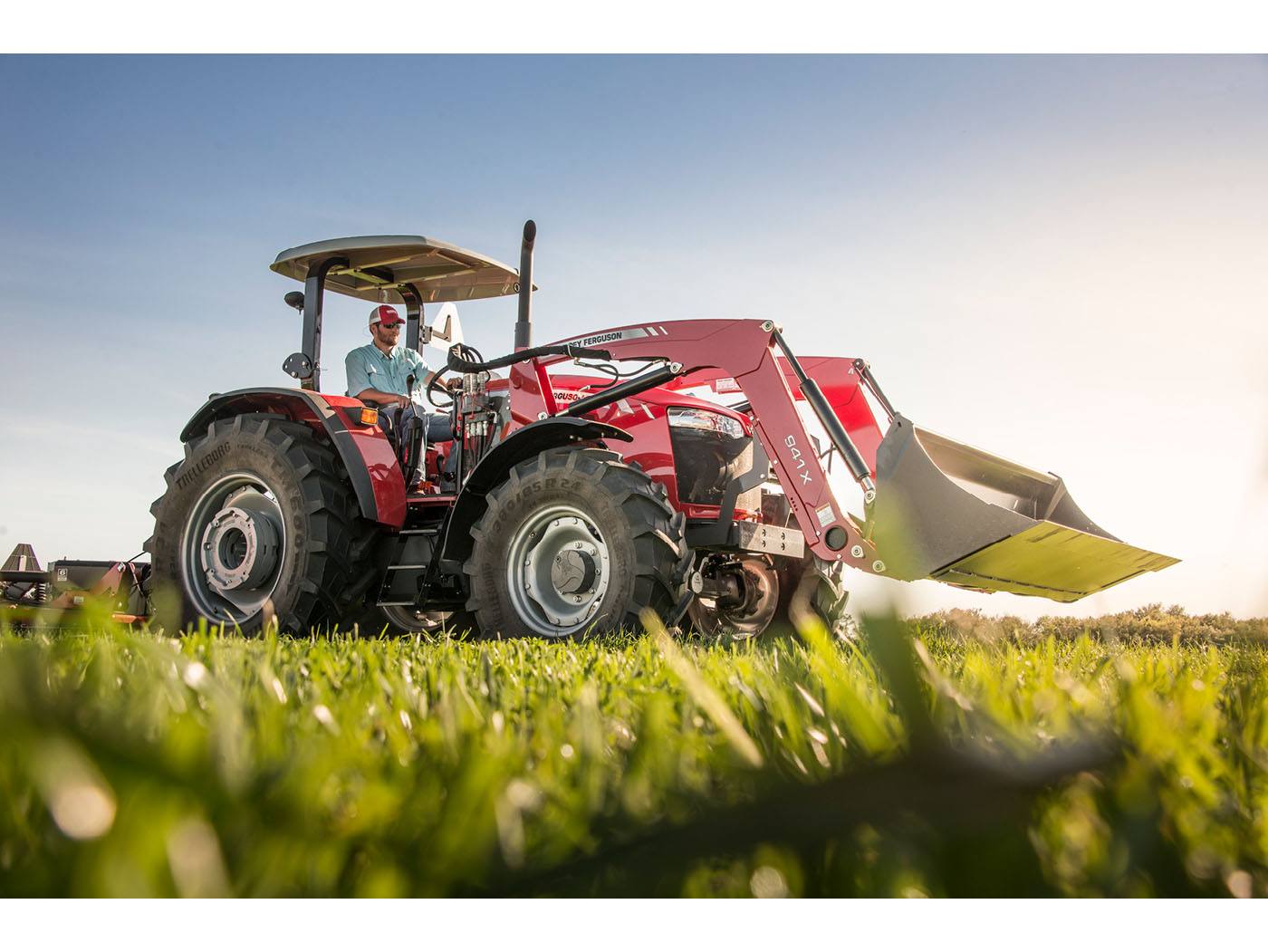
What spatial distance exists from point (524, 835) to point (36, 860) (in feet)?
1.09

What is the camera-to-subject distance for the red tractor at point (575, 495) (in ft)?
16.1

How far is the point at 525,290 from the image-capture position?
6.96m

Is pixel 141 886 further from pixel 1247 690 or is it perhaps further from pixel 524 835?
pixel 1247 690

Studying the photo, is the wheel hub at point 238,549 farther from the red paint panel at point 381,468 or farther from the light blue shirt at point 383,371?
the light blue shirt at point 383,371

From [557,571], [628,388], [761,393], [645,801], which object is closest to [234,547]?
[557,571]

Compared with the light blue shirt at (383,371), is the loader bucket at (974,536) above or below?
below

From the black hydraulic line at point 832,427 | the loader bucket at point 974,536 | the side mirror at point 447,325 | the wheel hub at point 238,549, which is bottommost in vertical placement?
the wheel hub at point 238,549

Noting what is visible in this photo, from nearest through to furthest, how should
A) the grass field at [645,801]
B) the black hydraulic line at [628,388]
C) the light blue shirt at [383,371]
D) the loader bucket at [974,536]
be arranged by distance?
the grass field at [645,801]
the loader bucket at [974,536]
the black hydraulic line at [628,388]
the light blue shirt at [383,371]

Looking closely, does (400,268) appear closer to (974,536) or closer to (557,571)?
(557,571)

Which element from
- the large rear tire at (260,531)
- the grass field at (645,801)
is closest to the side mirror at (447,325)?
the large rear tire at (260,531)

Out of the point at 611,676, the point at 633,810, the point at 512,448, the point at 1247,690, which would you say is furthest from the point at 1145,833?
the point at 512,448

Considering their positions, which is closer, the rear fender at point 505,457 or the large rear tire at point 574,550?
the large rear tire at point 574,550

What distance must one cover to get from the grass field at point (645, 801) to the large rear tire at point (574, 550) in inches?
150

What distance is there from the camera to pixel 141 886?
0.61 meters
